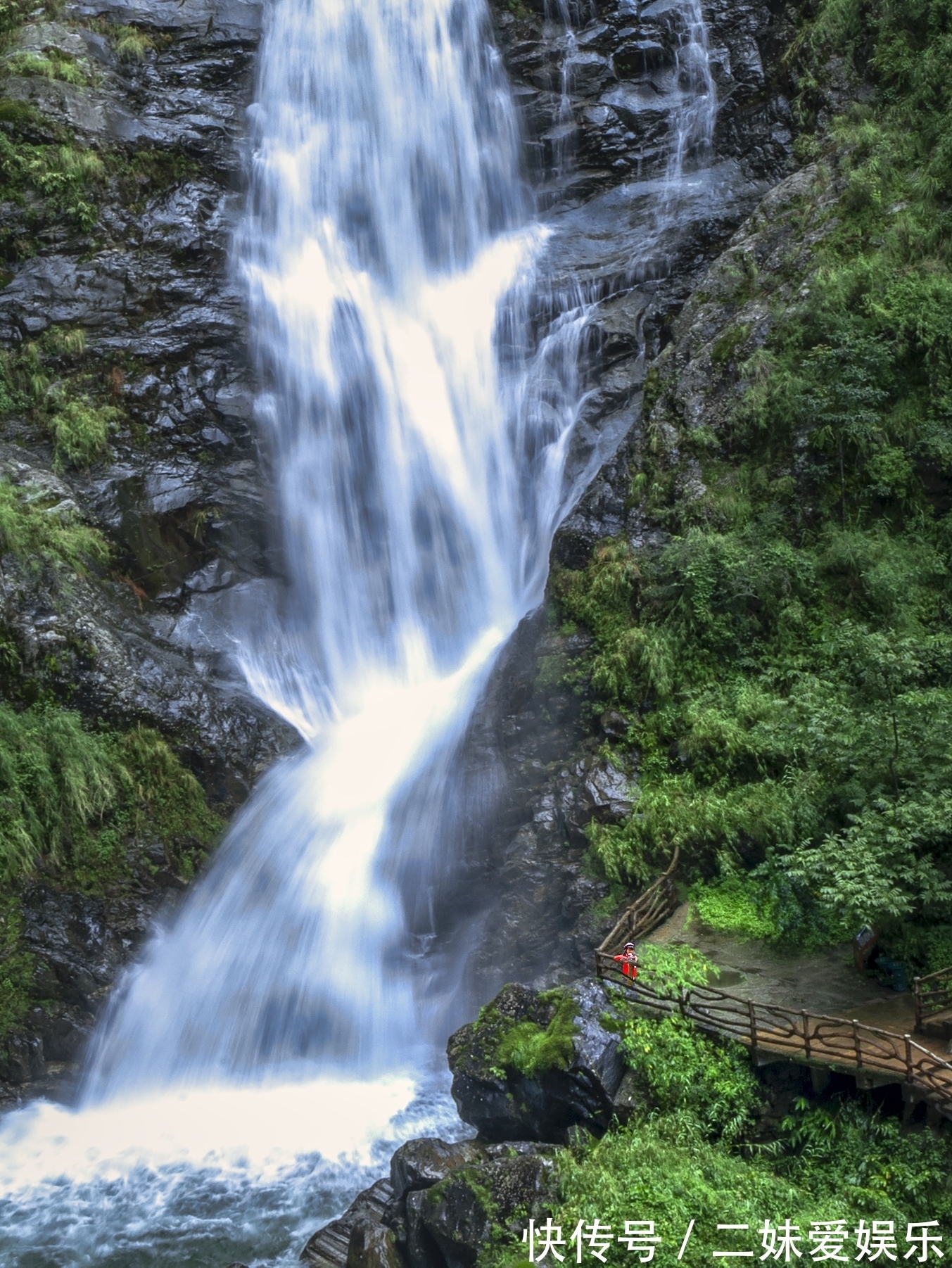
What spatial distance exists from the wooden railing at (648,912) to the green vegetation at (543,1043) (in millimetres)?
834

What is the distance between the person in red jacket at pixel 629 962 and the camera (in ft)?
31.9

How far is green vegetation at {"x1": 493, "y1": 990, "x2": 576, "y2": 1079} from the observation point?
911 centimetres

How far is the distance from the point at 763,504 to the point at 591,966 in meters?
7.44

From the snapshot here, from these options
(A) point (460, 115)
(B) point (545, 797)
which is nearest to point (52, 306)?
(A) point (460, 115)

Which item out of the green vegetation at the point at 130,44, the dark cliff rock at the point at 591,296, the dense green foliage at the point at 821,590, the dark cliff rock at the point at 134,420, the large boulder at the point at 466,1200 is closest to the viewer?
the large boulder at the point at 466,1200

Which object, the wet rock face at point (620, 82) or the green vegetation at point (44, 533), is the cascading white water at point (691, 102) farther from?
the green vegetation at point (44, 533)

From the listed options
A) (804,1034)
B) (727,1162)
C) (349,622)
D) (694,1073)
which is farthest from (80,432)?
(727,1162)

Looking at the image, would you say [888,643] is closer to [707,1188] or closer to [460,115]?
[707,1188]

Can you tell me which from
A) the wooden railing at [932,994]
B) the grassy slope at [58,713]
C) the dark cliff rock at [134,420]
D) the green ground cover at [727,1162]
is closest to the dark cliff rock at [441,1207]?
the green ground cover at [727,1162]

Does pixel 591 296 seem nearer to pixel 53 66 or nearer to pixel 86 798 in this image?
Answer: pixel 53 66

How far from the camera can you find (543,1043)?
30.6 ft

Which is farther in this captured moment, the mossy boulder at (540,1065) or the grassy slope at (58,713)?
the grassy slope at (58,713)

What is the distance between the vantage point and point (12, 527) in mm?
14789

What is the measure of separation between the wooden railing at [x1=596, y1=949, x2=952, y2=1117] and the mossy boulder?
0.58 metres
